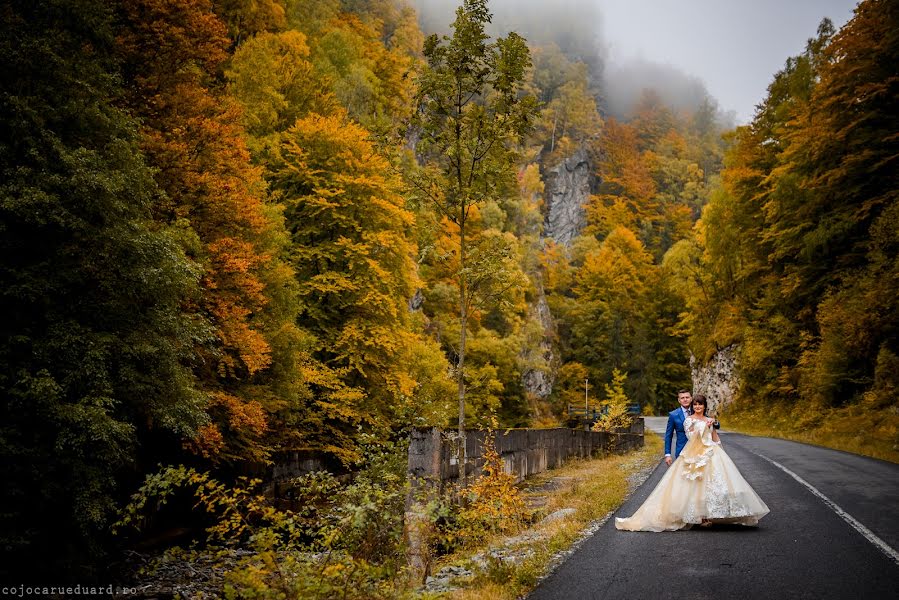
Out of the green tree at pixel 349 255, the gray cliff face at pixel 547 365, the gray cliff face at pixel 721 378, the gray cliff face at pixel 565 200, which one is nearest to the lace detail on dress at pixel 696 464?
the green tree at pixel 349 255

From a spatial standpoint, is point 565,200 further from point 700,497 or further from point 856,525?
point 856,525

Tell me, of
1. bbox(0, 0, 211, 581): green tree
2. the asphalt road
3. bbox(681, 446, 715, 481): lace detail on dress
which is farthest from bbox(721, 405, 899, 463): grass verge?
bbox(0, 0, 211, 581): green tree

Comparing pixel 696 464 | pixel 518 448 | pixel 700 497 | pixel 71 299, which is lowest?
pixel 700 497

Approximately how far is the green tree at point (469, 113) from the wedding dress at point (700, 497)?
9.23ft

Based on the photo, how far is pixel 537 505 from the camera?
10.1 m

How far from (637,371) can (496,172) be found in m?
52.9

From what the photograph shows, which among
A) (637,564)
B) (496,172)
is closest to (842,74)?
(496,172)

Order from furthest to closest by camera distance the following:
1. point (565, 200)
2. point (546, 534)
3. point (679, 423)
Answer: point (565, 200)
point (679, 423)
point (546, 534)

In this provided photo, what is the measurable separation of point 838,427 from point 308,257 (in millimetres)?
20266

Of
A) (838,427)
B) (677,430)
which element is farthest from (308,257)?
(838,427)

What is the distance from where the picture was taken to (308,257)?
19719mm

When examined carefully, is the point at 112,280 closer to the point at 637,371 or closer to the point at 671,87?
the point at 637,371

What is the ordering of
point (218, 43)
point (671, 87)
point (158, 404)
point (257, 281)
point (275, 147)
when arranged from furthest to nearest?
point (671, 87) < point (275, 147) < point (218, 43) < point (257, 281) < point (158, 404)

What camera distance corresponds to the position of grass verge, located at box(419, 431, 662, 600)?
496 cm
